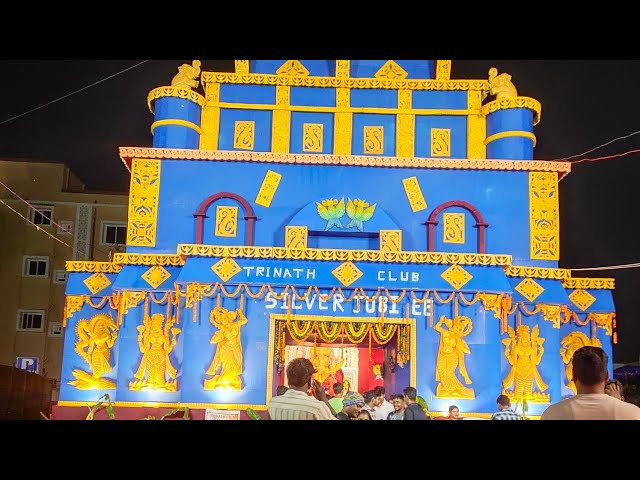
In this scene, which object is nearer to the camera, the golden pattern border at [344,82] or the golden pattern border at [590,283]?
the golden pattern border at [590,283]

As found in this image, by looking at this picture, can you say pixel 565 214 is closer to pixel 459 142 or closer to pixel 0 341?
pixel 459 142

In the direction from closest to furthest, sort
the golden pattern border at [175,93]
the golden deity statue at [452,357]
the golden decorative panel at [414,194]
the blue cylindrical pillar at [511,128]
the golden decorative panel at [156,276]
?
the golden deity statue at [452,357] → the golden decorative panel at [156,276] → the golden decorative panel at [414,194] → the blue cylindrical pillar at [511,128] → the golden pattern border at [175,93]

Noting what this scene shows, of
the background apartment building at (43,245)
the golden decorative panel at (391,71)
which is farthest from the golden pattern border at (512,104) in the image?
the background apartment building at (43,245)

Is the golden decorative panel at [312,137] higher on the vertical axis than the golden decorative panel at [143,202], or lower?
higher

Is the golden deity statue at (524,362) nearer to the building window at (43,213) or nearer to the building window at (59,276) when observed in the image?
the building window at (59,276)

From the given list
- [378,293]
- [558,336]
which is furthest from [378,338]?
[558,336]

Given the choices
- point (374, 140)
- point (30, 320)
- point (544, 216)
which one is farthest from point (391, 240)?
point (30, 320)

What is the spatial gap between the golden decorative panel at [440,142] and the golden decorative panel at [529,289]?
9.93 feet

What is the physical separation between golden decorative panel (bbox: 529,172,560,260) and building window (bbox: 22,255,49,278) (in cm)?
1444

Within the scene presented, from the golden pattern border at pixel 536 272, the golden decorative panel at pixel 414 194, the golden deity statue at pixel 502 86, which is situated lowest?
the golden pattern border at pixel 536 272

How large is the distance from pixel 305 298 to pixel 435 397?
271 cm

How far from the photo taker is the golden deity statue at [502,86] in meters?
14.9

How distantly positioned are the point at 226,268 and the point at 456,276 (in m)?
3.89

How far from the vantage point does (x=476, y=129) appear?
1492cm
